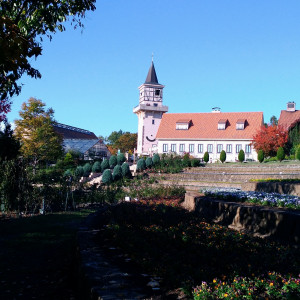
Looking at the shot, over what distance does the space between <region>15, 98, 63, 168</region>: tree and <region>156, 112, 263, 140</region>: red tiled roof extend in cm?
1554

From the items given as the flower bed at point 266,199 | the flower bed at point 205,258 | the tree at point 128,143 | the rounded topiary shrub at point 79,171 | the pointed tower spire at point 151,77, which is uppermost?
the pointed tower spire at point 151,77

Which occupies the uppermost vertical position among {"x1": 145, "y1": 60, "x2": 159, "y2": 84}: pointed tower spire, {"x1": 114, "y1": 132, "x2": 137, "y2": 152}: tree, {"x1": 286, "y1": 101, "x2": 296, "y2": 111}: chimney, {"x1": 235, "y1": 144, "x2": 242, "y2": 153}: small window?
{"x1": 145, "y1": 60, "x2": 159, "y2": 84}: pointed tower spire

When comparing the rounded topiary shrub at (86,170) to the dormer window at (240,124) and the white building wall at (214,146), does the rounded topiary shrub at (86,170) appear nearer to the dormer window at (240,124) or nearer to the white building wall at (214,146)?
the white building wall at (214,146)

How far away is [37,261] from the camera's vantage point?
5.88m

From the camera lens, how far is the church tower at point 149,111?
56375mm

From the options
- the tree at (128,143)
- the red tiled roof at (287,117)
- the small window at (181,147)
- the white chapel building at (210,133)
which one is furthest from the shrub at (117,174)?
the tree at (128,143)

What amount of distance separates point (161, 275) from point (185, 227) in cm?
308

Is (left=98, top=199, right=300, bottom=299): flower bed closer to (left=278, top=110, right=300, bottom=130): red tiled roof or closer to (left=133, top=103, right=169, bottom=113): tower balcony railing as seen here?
(left=278, top=110, right=300, bottom=130): red tiled roof

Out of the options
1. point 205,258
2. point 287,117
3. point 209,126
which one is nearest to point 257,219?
point 205,258

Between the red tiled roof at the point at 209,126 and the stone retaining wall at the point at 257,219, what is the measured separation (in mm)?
35418

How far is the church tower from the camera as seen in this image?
5638 centimetres

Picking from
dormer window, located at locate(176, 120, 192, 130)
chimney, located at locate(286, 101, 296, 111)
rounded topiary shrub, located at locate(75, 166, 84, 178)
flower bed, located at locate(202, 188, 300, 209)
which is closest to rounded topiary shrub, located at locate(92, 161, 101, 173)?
rounded topiary shrub, located at locate(75, 166, 84, 178)

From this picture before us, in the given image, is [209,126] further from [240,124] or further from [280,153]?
[280,153]

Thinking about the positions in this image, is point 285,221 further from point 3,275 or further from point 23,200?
point 23,200
